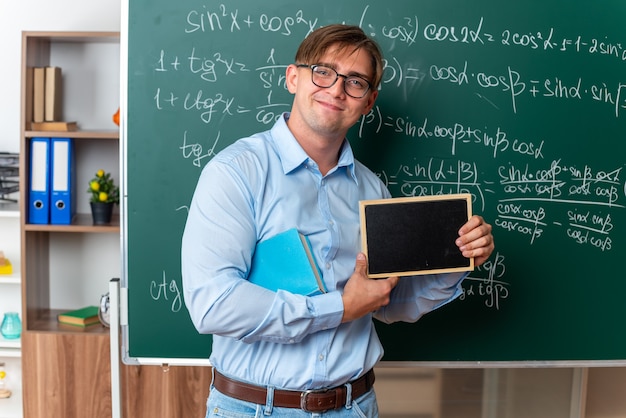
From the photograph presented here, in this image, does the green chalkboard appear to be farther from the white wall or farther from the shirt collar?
the white wall

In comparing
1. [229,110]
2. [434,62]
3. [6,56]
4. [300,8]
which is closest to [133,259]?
[229,110]

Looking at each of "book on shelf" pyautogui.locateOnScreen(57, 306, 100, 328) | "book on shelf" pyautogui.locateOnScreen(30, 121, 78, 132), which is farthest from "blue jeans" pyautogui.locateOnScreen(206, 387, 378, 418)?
"book on shelf" pyautogui.locateOnScreen(30, 121, 78, 132)

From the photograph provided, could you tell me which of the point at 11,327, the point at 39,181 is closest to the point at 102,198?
the point at 39,181

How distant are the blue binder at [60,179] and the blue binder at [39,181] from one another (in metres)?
0.02

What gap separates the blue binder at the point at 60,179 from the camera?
3.07 meters

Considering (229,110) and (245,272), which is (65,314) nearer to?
(229,110)

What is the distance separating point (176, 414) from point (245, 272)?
68.8 inches

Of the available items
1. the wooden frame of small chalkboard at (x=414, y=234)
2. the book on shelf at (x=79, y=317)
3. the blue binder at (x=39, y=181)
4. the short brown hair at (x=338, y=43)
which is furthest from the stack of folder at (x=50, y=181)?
the wooden frame of small chalkboard at (x=414, y=234)

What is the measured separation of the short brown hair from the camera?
1.62 metres

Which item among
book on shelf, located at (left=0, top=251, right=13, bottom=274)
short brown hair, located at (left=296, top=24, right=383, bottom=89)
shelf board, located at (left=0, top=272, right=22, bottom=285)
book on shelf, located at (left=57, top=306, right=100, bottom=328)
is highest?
short brown hair, located at (left=296, top=24, right=383, bottom=89)

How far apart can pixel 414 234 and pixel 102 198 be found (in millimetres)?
1894

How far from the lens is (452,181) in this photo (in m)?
2.23

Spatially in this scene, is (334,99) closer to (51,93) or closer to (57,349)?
(51,93)

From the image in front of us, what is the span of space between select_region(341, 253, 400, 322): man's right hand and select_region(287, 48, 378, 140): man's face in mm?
330
